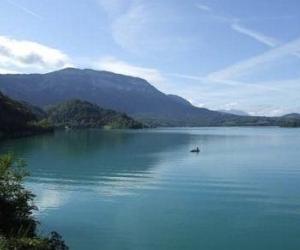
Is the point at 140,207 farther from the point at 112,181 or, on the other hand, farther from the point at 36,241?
the point at 36,241

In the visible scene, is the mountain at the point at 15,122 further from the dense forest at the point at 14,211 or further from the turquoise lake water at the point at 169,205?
the dense forest at the point at 14,211

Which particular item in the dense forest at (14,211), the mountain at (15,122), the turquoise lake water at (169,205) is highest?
the mountain at (15,122)

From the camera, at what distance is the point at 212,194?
45.8 m

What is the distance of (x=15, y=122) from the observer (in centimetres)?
15212

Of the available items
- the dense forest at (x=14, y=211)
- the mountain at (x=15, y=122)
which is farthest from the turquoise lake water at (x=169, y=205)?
the mountain at (x=15, y=122)

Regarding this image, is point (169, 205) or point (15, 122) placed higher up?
point (15, 122)

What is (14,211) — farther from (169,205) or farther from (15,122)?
(15,122)

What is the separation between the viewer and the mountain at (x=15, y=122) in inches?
5600

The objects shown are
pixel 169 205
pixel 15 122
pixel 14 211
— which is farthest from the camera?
pixel 15 122

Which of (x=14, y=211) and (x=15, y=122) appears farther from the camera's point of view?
(x=15, y=122)

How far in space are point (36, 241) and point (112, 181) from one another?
3540cm

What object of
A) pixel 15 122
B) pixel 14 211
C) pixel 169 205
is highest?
pixel 15 122

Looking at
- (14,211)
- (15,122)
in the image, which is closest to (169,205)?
(14,211)

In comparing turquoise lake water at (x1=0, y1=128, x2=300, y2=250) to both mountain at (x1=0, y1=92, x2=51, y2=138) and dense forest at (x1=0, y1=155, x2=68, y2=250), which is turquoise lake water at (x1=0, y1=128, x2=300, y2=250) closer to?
dense forest at (x1=0, y1=155, x2=68, y2=250)
